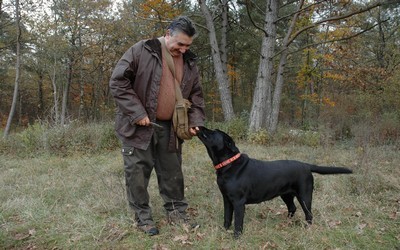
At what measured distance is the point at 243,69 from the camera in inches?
878

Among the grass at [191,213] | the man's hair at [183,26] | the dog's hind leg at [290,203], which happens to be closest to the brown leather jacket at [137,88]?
the man's hair at [183,26]

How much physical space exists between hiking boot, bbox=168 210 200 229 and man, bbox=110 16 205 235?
0.04 ft

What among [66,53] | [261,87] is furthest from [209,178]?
[66,53]

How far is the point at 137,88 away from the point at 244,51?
16752mm

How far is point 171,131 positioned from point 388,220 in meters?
2.78

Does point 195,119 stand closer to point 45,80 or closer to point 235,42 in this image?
point 235,42

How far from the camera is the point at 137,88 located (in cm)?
326

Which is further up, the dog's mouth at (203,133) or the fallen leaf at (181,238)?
the dog's mouth at (203,133)

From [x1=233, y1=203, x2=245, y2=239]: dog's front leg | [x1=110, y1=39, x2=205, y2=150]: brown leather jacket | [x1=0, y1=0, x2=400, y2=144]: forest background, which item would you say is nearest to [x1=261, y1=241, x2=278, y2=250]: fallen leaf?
[x1=233, y1=203, x2=245, y2=239]: dog's front leg

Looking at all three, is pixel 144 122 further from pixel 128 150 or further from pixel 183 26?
pixel 183 26

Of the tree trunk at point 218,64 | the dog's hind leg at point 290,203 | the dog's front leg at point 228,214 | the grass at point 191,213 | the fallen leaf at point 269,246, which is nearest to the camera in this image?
the fallen leaf at point 269,246

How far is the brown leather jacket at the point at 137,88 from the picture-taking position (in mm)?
3100

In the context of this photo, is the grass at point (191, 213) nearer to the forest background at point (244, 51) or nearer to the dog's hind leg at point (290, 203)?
the dog's hind leg at point (290, 203)

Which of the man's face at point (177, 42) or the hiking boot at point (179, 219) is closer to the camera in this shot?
the man's face at point (177, 42)
